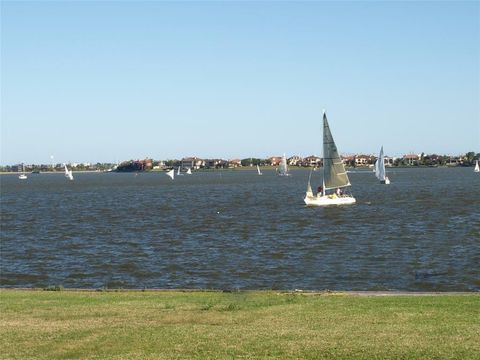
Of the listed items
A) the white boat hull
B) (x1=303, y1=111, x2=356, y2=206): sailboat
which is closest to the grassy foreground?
the white boat hull

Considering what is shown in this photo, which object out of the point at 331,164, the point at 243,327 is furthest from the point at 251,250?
the point at 331,164

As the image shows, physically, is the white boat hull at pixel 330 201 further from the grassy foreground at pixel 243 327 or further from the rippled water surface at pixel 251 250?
the grassy foreground at pixel 243 327

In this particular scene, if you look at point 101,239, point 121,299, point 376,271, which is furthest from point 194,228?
point 121,299

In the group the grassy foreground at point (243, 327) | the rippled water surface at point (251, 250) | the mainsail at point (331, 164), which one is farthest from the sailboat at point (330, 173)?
the grassy foreground at point (243, 327)

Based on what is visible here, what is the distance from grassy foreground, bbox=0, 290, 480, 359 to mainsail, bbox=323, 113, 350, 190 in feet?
204

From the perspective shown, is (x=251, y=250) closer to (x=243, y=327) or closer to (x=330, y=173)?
(x=243, y=327)

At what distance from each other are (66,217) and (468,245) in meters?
42.8

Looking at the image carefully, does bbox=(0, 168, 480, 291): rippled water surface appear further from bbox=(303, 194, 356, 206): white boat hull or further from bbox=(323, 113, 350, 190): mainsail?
bbox=(323, 113, 350, 190): mainsail

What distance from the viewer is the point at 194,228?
57.5m

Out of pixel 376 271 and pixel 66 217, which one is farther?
pixel 66 217

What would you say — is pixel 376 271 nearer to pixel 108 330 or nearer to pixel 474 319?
pixel 474 319

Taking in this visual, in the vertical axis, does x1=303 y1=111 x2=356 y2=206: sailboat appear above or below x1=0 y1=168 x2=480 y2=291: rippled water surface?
above

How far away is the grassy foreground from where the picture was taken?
527 inches

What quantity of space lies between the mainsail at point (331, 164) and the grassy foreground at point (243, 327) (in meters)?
62.3
